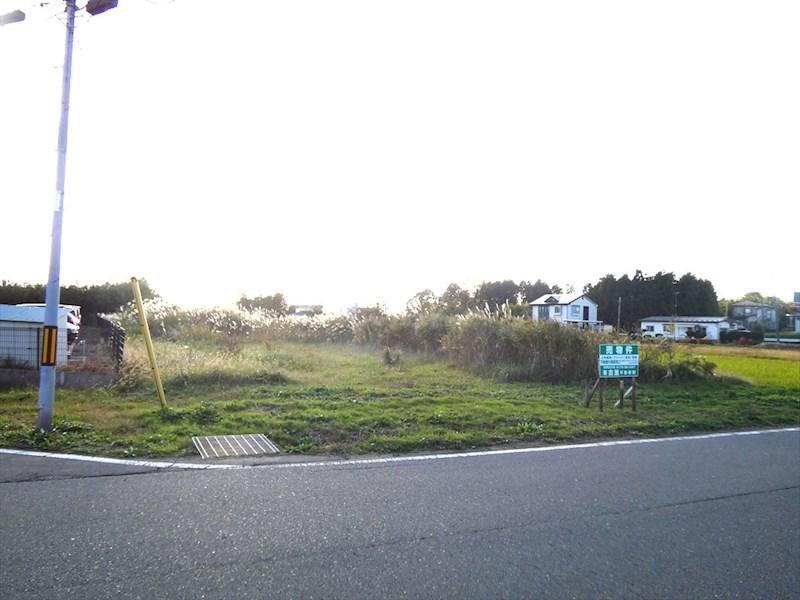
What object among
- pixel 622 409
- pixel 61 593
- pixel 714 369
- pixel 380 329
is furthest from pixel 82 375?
pixel 714 369

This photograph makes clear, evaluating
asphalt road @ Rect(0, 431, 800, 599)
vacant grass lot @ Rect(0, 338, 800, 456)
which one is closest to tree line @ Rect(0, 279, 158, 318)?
vacant grass lot @ Rect(0, 338, 800, 456)

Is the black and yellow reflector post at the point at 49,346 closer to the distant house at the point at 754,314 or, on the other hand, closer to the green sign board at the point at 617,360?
the green sign board at the point at 617,360

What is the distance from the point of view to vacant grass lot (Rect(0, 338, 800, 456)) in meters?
7.91

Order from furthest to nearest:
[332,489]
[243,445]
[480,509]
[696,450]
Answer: [696,450], [243,445], [332,489], [480,509]

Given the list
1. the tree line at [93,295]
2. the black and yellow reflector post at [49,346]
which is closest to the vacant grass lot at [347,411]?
the black and yellow reflector post at [49,346]

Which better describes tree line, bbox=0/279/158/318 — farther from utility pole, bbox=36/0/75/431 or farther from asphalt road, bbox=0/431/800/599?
asphalt road, bbox=0/431/800/599

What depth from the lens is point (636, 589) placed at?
384 cm

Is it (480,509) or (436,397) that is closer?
(480,509)

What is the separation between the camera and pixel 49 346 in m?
7.74

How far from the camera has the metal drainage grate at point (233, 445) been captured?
715 centimetres

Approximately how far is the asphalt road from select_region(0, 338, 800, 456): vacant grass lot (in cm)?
118

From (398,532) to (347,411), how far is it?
533 centimetres

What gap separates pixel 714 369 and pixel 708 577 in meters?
15.5

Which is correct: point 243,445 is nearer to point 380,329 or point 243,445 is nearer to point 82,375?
point 82,375
